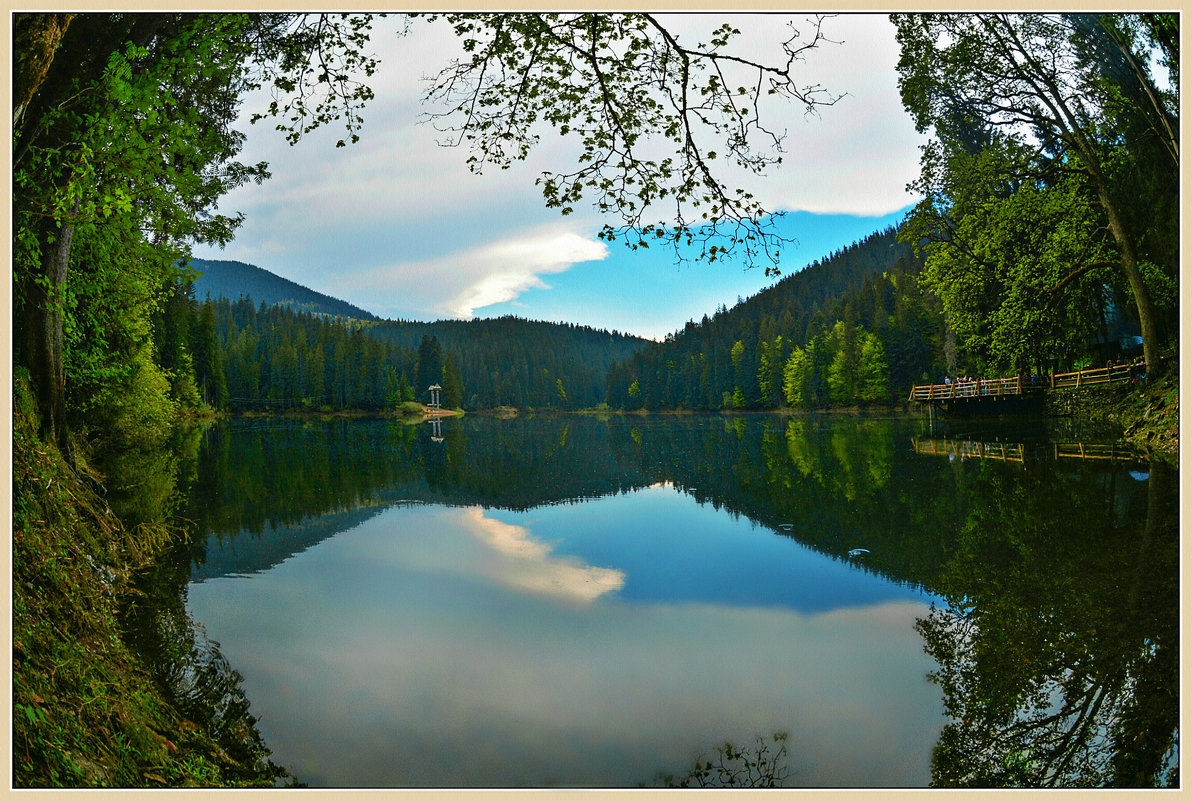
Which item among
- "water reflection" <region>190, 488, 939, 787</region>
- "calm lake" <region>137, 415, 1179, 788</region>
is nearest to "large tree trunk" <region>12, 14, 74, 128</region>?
"calm lake" <region>137, 415, 1179, 788</region>

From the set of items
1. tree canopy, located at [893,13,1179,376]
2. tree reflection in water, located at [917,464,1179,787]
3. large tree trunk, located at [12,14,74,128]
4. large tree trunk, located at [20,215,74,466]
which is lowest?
tree reflection in water, located at [917,464,1179,787]

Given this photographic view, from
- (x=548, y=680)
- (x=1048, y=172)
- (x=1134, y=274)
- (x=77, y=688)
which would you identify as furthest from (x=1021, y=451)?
(x=77, y=688)

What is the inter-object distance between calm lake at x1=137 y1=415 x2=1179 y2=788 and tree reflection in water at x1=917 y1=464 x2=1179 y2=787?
25 millimetres

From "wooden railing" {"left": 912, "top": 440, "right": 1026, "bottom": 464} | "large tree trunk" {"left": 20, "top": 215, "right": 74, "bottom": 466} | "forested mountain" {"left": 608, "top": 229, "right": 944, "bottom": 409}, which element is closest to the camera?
"large tree trunk" {"left": 20, "top": 215, "right": 74, "bottom": 466}

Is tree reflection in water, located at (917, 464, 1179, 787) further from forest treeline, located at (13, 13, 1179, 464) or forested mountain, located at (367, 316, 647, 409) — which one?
forested mountain, located at (367, 316, 647, 409)

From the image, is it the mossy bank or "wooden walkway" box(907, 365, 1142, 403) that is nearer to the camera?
the mossy bank

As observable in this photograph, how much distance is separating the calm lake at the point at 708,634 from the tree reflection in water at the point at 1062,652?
0.02 m

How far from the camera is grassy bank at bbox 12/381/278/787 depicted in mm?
3404

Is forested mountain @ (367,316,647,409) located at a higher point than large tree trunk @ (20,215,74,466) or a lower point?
higher

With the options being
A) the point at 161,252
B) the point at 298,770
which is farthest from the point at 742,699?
the point at 161,252

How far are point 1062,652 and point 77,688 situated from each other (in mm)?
7494

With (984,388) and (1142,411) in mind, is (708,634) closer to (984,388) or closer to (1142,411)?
(1142,411)

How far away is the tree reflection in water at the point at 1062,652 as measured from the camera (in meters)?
4.27

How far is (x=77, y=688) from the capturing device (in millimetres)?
4172
